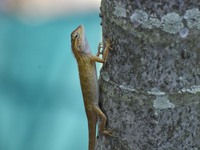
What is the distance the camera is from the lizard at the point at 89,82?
1.97 metres

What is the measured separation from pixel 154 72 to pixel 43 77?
11.3ft

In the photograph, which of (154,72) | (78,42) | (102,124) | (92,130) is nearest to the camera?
(154,72)

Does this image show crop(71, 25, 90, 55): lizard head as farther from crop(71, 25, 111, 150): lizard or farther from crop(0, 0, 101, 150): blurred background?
crop(0, 0, 101, 150): blurred background

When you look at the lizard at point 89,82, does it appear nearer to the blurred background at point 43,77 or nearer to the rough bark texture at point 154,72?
the rough bark texture at point 154,72

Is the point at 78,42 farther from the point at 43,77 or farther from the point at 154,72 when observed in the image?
the point at 43,77

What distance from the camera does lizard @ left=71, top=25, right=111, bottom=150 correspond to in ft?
6.45

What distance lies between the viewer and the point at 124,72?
1614 mm

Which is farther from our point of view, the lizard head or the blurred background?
the blurred background

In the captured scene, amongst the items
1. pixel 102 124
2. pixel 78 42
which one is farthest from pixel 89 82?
pixel 102 124

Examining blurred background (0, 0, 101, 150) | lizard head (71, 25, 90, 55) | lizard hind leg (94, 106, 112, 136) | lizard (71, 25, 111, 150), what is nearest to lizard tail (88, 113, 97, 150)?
lizard (71, 25, 111, 150)

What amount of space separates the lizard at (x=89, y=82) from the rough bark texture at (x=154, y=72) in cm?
18

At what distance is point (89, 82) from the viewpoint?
2.24 metres

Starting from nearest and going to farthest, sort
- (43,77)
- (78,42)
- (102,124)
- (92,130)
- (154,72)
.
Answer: (154,72), (102,124), (92,130), (78,42), (43,77)

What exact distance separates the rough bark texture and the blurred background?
3.11 m
